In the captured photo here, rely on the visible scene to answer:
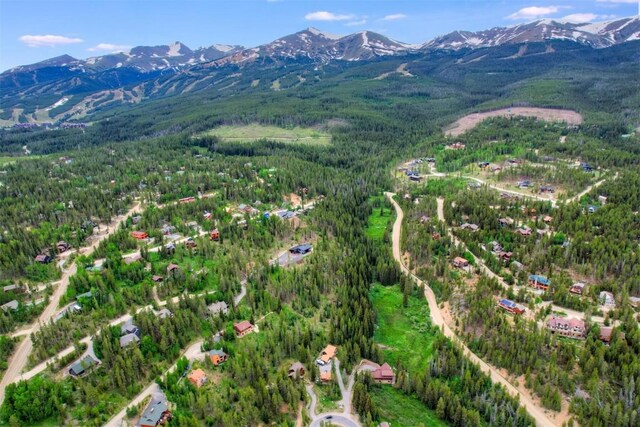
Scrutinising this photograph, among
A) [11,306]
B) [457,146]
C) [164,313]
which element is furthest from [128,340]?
[457,146]

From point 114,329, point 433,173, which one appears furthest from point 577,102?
point 114,329

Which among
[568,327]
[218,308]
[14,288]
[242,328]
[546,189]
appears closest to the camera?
[568,327]

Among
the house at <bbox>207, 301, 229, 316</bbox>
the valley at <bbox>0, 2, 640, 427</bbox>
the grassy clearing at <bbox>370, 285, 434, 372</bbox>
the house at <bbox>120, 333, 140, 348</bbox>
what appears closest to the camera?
the valley at <bbox>0, 2, 640, 427</bbox>

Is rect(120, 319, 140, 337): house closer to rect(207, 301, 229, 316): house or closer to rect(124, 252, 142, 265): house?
rect(207, 301, 229, 316): house

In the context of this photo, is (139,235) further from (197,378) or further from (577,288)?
(577,288)

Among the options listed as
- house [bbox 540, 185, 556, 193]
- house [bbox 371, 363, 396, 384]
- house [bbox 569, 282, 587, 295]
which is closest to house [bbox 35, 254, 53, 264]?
house [bbox 371, 363, 396, 384]
